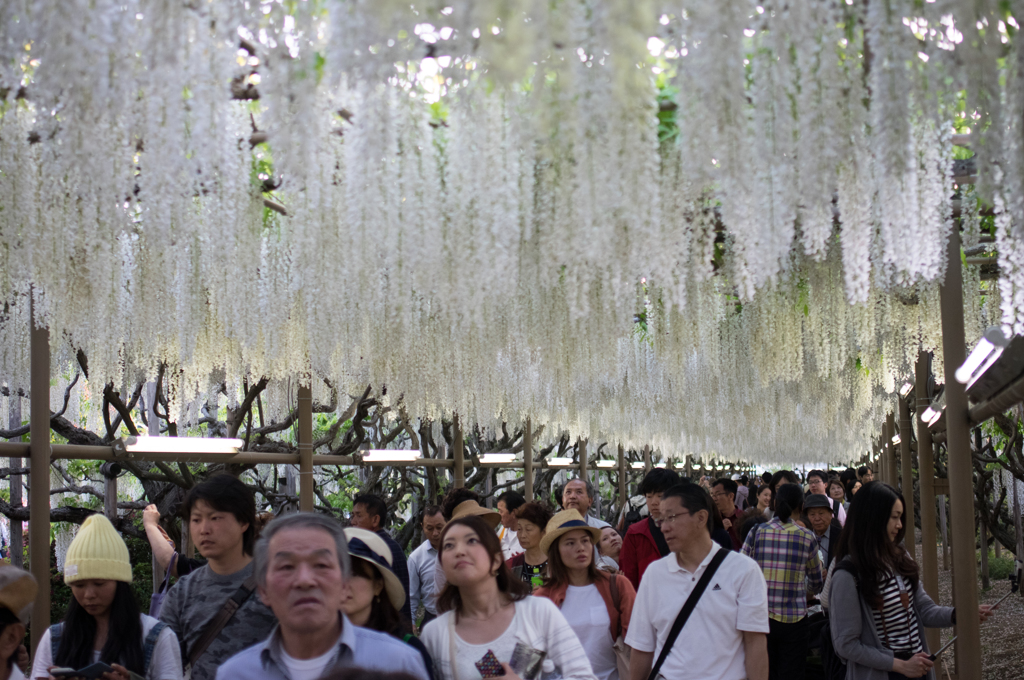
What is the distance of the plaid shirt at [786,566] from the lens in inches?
195

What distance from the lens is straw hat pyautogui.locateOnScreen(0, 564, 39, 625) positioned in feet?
8.43

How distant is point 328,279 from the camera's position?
484 cm

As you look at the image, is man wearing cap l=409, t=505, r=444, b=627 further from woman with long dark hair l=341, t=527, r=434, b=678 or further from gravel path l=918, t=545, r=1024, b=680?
gravel path l=918, t=545, r=1024, b=680

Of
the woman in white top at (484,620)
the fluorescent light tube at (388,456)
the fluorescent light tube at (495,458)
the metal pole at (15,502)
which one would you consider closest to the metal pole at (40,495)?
the woman in white top at (484,620)

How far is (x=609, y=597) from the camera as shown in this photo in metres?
3.91

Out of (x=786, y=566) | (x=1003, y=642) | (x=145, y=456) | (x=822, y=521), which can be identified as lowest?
(x=1003, y=642)

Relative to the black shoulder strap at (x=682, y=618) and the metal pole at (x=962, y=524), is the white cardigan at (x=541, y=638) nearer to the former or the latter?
the black shoulder strap at (x=682, y=618)

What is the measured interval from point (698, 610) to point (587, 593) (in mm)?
603

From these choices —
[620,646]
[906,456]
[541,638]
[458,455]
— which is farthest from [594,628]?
[458,455]

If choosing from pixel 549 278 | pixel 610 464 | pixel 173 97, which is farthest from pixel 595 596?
pixel 610 464

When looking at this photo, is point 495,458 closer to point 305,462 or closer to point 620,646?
point 305,462

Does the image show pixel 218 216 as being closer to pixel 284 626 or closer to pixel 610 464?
pixel 284 626

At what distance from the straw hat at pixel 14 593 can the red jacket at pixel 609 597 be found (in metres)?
1.94

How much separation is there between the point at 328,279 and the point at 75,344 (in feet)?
9.45
